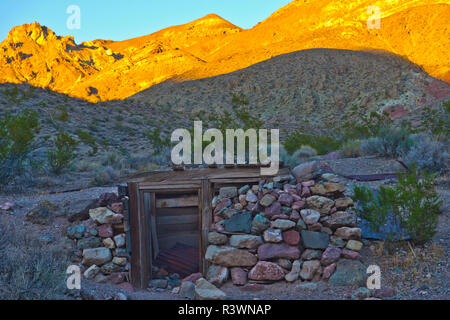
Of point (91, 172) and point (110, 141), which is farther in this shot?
point (110, 141)

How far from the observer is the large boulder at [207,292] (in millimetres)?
4886

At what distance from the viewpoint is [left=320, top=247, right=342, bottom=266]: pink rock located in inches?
216

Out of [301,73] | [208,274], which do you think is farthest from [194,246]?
[301,73]

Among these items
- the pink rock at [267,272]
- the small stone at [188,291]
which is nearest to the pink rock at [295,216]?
the pink rock at [267,272]

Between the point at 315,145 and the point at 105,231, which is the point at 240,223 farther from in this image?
the point at 315,145

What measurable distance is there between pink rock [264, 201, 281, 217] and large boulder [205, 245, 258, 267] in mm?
647

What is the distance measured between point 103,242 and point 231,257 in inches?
92.3

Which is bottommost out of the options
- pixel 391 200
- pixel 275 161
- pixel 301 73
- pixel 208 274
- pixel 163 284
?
pixel 163 284

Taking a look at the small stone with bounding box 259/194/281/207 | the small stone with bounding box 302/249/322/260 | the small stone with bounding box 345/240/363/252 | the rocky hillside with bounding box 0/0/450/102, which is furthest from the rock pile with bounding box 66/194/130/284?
the rocky hillside with bounding box 0/0/450/102

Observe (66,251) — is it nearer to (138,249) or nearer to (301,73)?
(138,249)

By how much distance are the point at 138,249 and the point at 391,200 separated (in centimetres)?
414

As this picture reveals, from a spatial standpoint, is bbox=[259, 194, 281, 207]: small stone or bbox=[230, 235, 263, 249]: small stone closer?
bbox=[230, 235, 263, 249]: small stone

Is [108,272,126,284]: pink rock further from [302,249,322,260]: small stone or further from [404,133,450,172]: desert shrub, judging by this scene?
[404,133,450,172]: desert shrub
